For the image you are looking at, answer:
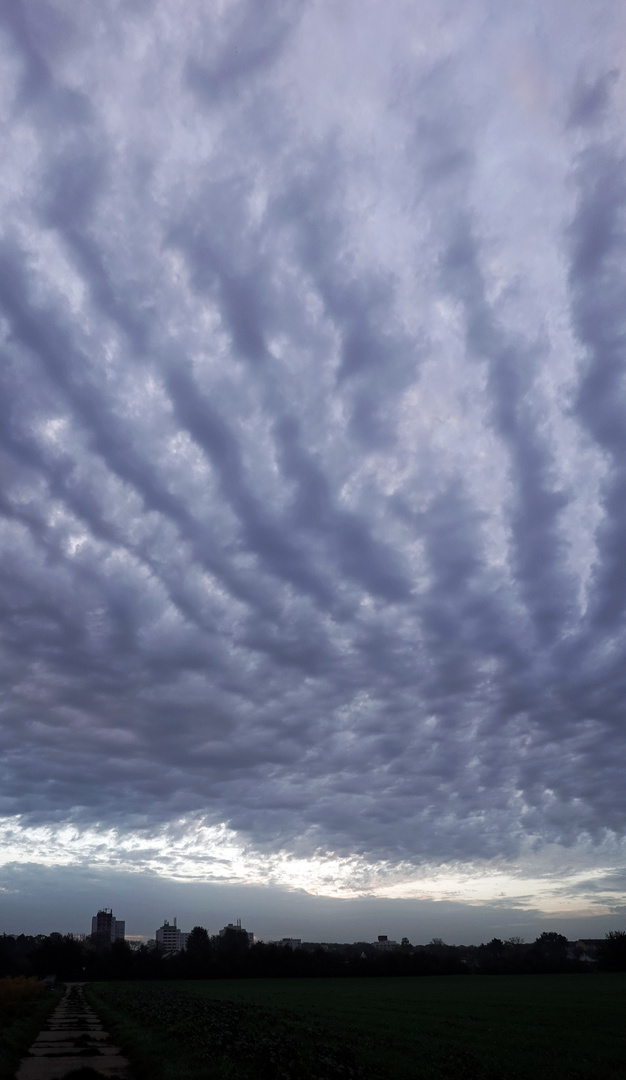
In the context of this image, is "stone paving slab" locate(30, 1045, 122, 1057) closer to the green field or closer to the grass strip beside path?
the grass strip beside path

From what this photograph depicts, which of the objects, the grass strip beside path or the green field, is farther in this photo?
the grass strip beside path

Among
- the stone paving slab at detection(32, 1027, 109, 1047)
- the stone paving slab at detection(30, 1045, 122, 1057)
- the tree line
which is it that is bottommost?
the tree line

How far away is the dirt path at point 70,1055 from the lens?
2512 cm

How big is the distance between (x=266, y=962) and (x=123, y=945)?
4083 centimetres

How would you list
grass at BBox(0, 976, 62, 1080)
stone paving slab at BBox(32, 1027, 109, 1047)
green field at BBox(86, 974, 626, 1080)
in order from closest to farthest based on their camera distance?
green field at BBox(86, 974, 626, 1080), grass at BBox(0, 976, 62, 1080), stone paving slab at BBox(32, 1027, 109, 1047)

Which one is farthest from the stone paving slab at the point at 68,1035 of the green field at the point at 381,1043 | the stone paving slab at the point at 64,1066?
the stone paving slab at the point at 64,1066

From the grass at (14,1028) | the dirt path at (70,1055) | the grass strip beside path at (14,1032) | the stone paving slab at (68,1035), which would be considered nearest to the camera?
the dirt path at (70,1055)

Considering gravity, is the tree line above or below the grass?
below

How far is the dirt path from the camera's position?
2512 cm

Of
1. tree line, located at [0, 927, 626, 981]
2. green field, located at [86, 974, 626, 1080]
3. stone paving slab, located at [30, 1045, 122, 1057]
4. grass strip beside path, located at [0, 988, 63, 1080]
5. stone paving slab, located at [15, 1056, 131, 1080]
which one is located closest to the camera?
stone paving slab, located at [15, 1056, 131, 1080]

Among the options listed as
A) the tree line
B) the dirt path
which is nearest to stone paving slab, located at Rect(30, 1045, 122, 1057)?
the dirt path

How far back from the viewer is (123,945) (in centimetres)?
17600

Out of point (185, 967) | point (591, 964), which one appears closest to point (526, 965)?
point (591, 964)

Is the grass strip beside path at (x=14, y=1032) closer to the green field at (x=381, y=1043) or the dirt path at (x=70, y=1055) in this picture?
the dirt path at (x=70, y=1055)
